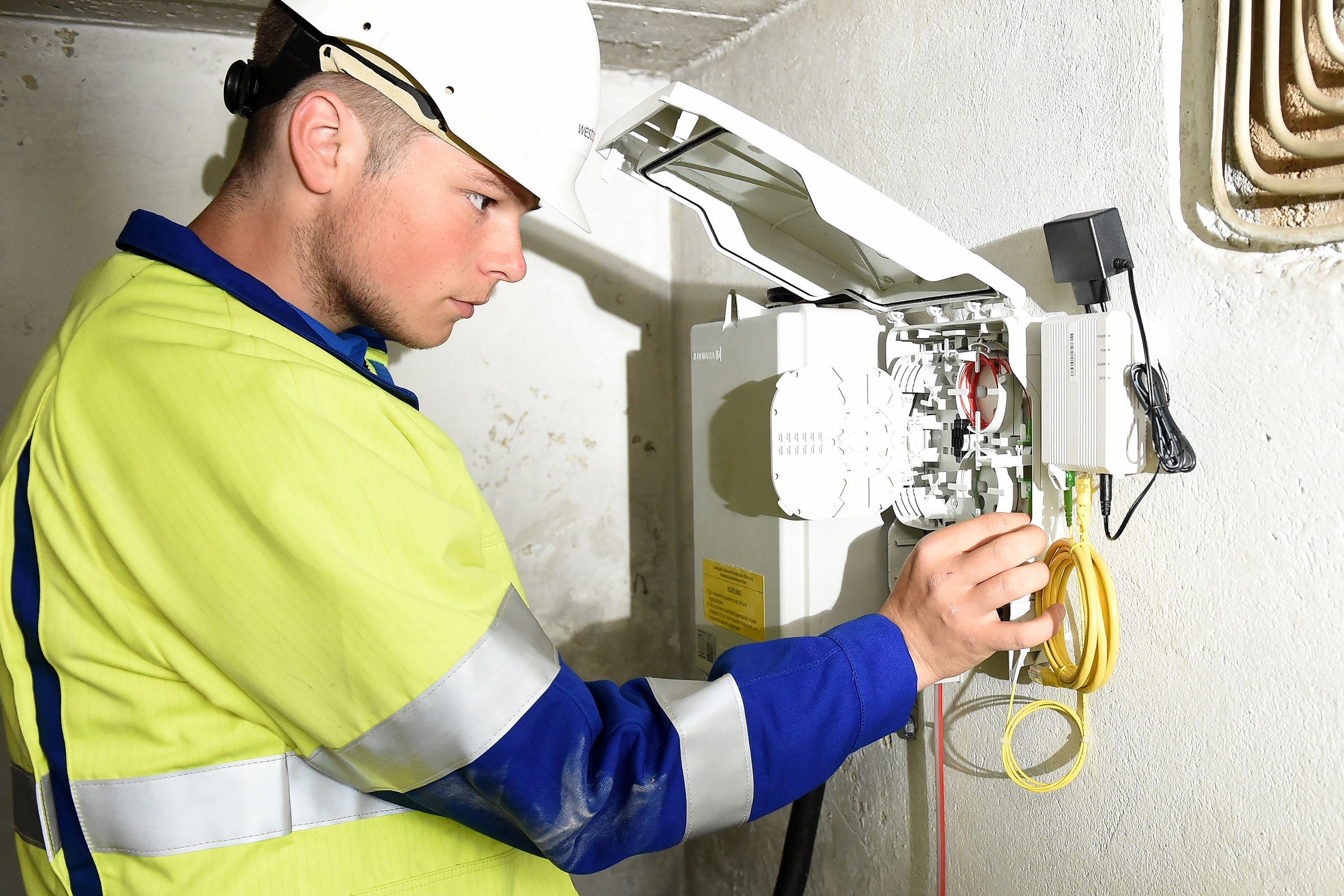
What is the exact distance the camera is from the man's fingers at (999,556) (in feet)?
2.68

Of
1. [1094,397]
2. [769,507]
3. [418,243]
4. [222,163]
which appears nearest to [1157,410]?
[1094,397]

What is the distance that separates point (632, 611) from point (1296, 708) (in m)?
1.27

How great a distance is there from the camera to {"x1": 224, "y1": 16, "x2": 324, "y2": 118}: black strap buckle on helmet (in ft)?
2.64

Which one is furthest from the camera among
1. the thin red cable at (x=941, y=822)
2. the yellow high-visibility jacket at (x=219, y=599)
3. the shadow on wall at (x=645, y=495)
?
the shadow on wall at (x=645, y=495)

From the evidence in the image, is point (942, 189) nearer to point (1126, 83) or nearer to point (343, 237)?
point (1126, 83)

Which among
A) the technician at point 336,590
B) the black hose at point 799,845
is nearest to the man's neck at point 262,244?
the technician at point 336,590

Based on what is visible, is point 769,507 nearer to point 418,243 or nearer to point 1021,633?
point 1021,633

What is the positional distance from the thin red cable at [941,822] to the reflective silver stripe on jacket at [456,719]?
0.62 m

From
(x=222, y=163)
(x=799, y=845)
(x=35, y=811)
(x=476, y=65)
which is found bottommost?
(x=799, y=845)

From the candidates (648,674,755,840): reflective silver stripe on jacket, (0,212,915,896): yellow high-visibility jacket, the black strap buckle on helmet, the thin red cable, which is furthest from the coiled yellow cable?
the black strap buckle on helmet

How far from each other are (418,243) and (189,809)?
50 cm

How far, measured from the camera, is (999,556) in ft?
2.69

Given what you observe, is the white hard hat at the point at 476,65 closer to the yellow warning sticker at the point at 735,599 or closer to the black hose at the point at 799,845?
the yellow warning sticker at the point at 735,599

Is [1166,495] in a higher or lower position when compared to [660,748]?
higher
